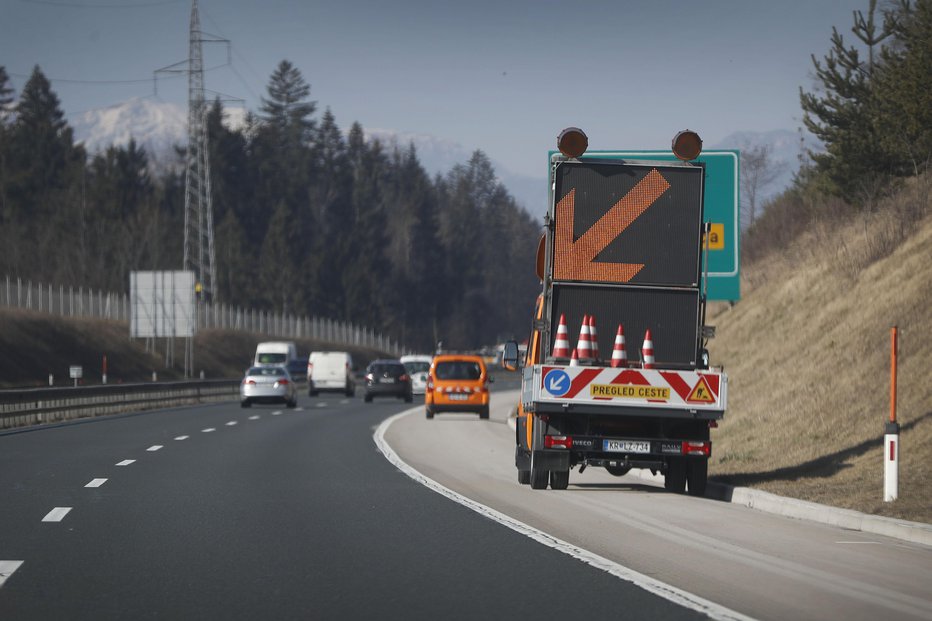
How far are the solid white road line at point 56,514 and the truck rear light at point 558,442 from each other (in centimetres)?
544

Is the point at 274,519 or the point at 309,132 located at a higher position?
the point at 309,132

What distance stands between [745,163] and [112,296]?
128 feet

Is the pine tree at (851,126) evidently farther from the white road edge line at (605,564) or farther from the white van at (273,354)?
the white van at (273,354)

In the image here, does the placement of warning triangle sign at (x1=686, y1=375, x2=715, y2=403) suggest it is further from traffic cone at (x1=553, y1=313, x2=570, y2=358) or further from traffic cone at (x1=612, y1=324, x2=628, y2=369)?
traffic cone at (x1=553, y1=313, x2=570, y2=358)

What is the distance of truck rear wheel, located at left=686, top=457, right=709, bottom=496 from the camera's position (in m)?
17.8

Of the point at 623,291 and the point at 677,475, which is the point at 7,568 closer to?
the point at 623,291

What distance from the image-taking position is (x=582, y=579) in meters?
10.6

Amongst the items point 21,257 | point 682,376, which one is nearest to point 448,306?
point 21,257

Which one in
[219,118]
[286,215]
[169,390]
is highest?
[219,118]

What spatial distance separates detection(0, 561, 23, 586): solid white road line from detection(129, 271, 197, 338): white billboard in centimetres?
6049

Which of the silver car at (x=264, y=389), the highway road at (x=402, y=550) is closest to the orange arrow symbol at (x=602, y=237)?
the highway road at (x=402, y=550)

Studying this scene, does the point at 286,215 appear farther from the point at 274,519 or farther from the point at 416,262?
the point at 274,519

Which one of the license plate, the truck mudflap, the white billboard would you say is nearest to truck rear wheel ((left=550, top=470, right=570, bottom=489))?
the license plate

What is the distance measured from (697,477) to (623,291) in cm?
240
